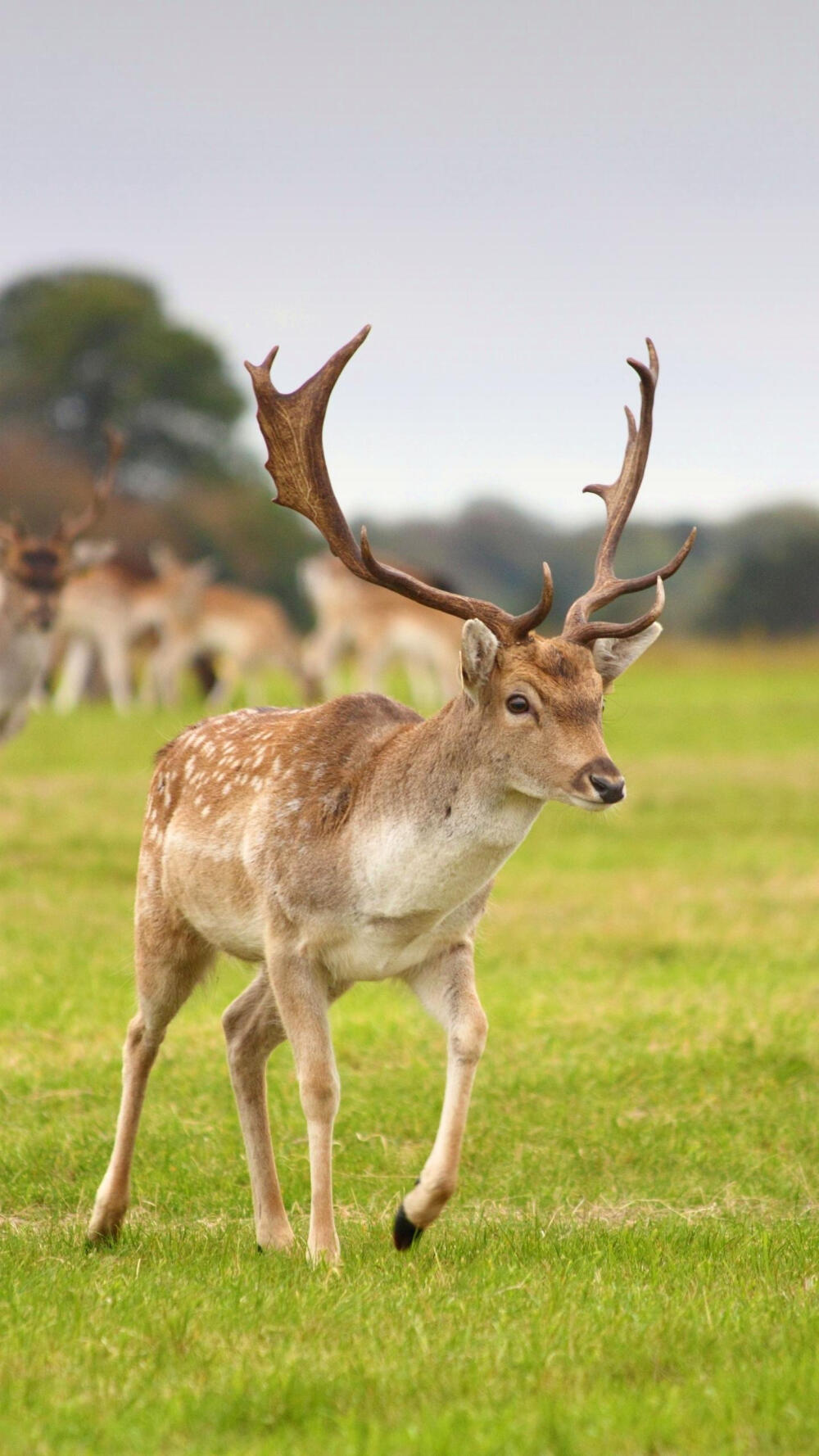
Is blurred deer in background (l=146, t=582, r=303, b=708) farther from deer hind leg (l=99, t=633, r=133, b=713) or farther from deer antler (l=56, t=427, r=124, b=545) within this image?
deer antler (l=56, t=427, r=124, b=545)

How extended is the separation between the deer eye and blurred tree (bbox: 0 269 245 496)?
38.5 meters

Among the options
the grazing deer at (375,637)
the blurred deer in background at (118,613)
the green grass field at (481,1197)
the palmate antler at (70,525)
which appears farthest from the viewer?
the blurred deer in background at (118,613)

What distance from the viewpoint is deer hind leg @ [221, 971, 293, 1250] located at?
5594mm

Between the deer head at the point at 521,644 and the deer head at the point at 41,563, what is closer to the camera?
the deer head at the point at 521,644

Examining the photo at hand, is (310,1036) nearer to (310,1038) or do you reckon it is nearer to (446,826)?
(310,1038)

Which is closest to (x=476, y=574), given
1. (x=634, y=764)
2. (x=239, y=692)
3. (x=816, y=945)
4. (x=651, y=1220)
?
(x=239, y=692)

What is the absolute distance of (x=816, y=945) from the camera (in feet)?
36.2

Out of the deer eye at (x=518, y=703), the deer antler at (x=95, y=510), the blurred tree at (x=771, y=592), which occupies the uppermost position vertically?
the deer eye at (x=518, y=703)

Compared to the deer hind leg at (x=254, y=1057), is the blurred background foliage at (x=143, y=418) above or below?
below

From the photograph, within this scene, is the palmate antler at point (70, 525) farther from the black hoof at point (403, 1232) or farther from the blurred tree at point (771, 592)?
the blurred tree at point (771, 592)

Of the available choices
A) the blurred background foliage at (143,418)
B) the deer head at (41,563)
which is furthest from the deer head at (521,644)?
the blurred background foliage at (143,418)

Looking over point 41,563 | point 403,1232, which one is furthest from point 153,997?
point 41,563

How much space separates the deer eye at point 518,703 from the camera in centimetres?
490

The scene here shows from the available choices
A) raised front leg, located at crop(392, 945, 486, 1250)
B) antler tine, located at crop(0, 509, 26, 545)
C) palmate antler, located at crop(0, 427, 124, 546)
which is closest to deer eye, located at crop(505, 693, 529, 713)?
raised front leg, located at crop(392, 945, 486, 1250)
